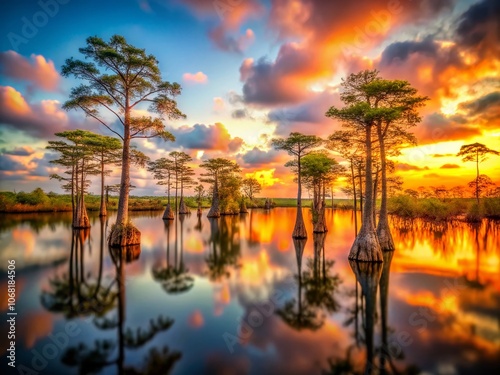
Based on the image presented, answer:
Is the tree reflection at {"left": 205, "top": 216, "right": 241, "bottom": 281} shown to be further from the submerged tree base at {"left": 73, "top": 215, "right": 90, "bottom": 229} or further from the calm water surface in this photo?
the submerged tree base at {"left": 73, "top": 215, "right": 90, "bottom": 229}

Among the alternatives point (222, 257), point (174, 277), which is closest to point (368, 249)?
point (222, 257)

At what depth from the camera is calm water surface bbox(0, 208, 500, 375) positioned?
5.11m

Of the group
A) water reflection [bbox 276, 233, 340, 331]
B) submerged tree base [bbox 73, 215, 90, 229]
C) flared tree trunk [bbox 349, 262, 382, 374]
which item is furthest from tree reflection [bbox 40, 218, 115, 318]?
submerged tree base [bbox 73, 215, 90, 229]

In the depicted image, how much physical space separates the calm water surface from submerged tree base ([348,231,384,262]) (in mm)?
830

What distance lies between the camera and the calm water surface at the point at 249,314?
511cm

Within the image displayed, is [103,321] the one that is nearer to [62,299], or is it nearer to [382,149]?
[62,299]

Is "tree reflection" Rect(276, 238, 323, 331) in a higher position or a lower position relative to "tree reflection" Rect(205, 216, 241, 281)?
higher

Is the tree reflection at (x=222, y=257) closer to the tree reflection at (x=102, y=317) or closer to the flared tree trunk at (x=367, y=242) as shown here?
the tree reflection at (x=102, y=317)

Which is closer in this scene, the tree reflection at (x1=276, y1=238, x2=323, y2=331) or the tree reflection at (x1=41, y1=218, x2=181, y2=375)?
the tree reflection at (x1=41, y1=218, x2=181, y2=375)

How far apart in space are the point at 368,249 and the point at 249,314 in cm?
831

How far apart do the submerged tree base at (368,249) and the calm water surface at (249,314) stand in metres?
0.83

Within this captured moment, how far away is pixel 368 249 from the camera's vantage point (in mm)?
12984

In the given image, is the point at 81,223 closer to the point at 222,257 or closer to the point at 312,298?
the point at 222,257

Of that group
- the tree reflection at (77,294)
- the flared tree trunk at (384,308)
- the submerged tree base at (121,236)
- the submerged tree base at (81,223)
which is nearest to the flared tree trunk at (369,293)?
the flared tree trunk at (384,308)
